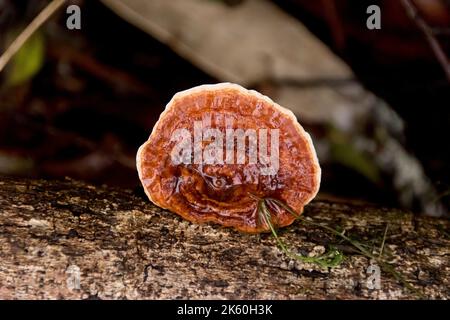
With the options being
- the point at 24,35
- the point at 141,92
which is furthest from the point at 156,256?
the point at 141,92

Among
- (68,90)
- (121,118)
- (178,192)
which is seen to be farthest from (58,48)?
(178,192)

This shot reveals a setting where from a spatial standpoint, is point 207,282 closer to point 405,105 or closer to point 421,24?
point 421,24

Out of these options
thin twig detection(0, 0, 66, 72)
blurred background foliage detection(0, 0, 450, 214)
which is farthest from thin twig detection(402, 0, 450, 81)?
thin twig detection(0, 0, 66, 72)

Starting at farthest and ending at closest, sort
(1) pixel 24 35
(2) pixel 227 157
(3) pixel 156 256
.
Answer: (1) pixel 24 35 → (2) pixel 227 157 → (3) pixel 156 256

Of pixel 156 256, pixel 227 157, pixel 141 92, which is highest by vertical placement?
pixel 141 92

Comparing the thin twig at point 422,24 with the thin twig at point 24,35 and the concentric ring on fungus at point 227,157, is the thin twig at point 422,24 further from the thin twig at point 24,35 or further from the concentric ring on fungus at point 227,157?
the thin twig at point 24,35

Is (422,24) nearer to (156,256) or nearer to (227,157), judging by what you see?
(227,157)
